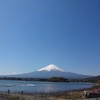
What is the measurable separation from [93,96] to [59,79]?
16367 centimetres

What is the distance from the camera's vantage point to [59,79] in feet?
614

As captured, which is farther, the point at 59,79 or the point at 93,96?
the point at 59,79

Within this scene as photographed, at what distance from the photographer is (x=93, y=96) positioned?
81.0ft
